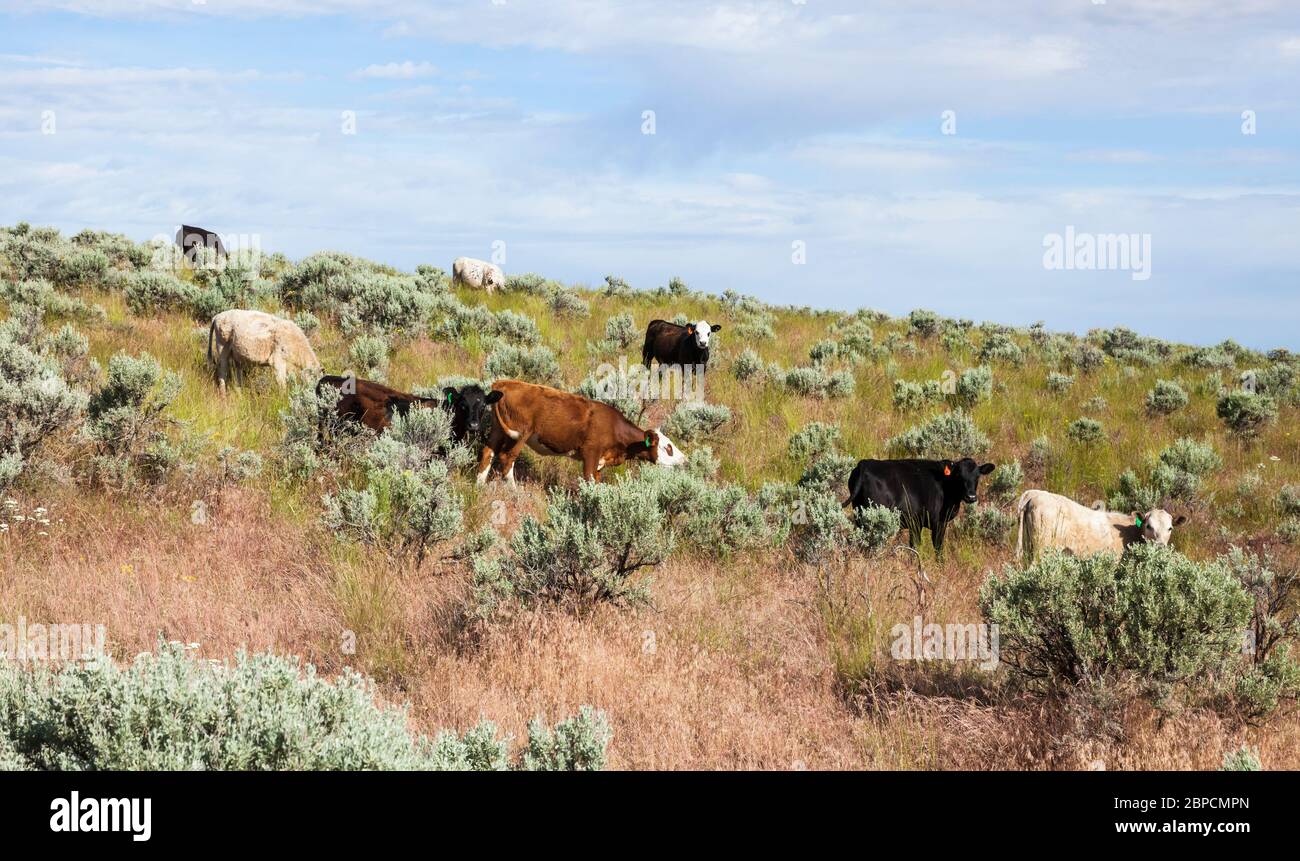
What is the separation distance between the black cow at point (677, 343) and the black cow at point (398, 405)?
6220 mm

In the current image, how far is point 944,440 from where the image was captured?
527 inches

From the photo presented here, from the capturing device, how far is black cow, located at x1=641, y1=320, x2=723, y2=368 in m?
16.6

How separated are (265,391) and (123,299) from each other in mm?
6786

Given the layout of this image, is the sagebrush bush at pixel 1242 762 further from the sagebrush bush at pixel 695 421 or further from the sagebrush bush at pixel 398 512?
the sagebrush bush at pixel 695 421

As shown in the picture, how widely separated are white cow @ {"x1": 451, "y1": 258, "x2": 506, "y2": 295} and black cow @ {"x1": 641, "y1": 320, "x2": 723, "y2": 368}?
23.7 ft

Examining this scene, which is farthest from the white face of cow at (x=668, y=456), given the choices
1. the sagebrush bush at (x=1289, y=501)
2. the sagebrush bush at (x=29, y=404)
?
the sagebrush bush at (x=1289, y=501)

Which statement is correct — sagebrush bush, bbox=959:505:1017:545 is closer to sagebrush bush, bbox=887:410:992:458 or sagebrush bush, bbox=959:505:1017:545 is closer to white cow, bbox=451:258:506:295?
sagebrush bush, bbox=887:410:992:458

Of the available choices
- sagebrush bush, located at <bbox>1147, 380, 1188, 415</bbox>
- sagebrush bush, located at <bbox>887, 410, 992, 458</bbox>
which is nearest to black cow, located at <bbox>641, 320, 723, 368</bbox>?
sagebrush bush, located at <bbox>887, 410, 992, 458</bbox>

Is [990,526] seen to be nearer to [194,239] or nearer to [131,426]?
[131,426]

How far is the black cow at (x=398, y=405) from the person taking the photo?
10891 millimetres

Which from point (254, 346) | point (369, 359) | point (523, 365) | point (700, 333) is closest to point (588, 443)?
point (523, 365)

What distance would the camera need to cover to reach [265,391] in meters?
12.4

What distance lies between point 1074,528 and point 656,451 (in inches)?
190
